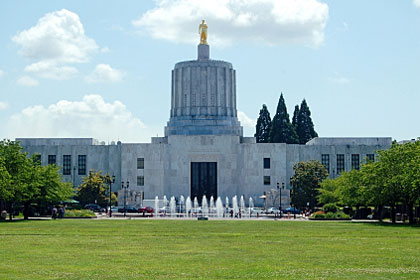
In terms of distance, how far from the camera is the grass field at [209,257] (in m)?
17.7

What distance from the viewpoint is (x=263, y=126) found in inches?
4599

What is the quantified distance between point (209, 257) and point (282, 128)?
89437 mm

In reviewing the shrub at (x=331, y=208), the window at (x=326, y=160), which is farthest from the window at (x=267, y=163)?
the shrub at (x=331, y=208)

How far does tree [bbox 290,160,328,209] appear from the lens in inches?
3214

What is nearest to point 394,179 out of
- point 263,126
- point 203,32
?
point 203,32

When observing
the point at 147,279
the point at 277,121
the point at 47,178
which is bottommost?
the point at 147,279

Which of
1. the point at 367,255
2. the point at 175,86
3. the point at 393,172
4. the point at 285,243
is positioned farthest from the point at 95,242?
the point at 175,86

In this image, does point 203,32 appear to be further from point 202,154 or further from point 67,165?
point 67,165

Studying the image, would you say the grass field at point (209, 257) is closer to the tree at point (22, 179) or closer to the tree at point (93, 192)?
the tree at point (22, 179)

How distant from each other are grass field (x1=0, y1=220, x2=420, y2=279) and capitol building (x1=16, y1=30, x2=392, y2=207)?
60.6 m

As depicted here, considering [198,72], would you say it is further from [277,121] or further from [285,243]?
[285,243]

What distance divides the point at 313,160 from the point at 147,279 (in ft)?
239

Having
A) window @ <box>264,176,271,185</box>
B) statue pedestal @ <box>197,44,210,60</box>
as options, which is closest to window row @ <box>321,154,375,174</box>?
window @ <box>264,176,271,185</box>

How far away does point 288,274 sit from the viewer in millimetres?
17578
